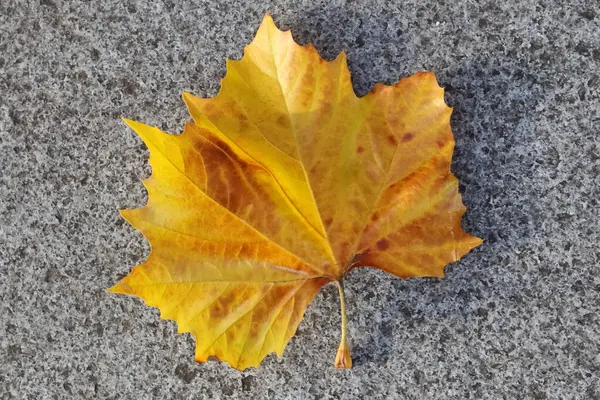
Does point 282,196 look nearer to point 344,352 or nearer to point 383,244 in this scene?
point 383,244

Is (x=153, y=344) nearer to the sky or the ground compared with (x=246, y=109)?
nearer to the ground

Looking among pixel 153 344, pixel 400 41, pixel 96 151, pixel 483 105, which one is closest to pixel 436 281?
pixel 483 105

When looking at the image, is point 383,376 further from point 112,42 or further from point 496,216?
point 112,42

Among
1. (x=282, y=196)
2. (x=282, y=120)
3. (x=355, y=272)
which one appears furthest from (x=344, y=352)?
(x=282, y=120)

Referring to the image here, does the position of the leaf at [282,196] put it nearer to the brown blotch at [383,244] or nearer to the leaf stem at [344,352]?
the brown blotch at [383,244]

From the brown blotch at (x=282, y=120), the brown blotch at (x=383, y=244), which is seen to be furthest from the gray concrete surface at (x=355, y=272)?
the brown blotch at (x=282, y=120)

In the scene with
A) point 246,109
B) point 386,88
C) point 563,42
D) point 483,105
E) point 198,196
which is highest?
point 563,42

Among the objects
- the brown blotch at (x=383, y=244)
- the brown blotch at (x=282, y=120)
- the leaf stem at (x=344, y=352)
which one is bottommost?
the leaf stem at (x=344, y=352)

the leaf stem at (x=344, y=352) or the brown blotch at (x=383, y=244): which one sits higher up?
the brown blotch at (x=383, y=244)
